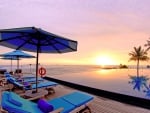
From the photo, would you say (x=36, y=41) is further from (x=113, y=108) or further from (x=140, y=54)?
(x=140, y=54)

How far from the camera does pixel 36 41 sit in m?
5.54

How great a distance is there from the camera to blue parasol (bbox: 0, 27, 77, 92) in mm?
4359

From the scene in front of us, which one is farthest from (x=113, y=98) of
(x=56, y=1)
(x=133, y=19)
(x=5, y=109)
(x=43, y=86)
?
(x=133, y=19)

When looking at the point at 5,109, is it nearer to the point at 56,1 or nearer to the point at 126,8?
the point at 56,1

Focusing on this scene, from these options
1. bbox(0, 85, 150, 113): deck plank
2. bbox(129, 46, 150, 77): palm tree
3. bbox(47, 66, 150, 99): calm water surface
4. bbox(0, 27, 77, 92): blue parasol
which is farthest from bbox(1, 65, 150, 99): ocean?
bbox(129, 46, 150, 77): palm tree

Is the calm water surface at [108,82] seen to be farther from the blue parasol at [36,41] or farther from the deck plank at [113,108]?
the blue parasol at [36,41]

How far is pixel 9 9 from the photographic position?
12281 millimetres

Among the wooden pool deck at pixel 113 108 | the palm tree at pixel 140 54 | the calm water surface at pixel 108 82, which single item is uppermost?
the palm tree at pixel 140 54

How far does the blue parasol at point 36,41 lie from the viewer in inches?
172

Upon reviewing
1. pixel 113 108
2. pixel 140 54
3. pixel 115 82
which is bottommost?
pixel 115 82

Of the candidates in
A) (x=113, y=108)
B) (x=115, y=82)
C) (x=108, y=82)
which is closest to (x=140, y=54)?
(x=115, y=82)

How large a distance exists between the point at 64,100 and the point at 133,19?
15847 millimetres

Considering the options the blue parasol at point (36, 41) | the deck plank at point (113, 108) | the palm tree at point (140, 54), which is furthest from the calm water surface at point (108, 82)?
the palm tree at point (140, 54)

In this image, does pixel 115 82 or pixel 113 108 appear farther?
pixel 115 82
